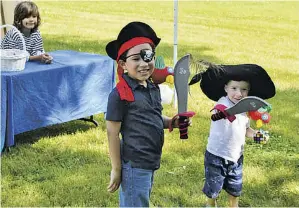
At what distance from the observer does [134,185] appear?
2.82m

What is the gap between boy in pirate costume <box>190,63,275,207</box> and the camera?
3191 millimetres

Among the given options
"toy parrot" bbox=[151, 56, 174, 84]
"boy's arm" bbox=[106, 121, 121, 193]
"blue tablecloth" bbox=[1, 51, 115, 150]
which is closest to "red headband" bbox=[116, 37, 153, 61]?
"boy's arm" bbox=[106, 121, 121, 193]

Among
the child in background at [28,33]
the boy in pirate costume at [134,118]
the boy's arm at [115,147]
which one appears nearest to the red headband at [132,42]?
the boy in pirate costume at [134,118]

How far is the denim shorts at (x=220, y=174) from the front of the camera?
330 cm

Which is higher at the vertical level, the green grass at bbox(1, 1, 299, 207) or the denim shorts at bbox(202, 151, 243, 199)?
the denim shorts at bbox(202, 151, 243, 199)

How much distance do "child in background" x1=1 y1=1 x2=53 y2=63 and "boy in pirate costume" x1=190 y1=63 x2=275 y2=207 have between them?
7.72ft

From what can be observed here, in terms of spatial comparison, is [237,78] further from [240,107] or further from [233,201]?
[233,201]

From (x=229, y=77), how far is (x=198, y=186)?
1.27 m

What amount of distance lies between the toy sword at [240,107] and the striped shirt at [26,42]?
2.70 m

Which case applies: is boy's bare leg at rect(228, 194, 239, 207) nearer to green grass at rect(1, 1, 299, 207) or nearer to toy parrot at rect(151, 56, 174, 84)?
green grass at rect(1, 1, 299, 207)

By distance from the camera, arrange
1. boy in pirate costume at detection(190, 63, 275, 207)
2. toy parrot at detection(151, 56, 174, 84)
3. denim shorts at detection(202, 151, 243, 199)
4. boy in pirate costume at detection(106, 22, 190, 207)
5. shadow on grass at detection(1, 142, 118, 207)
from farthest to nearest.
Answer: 1. shadow on grass at detection(1, 142, 118, 207)
2. toy parrot at detection(151, 56, 174, 84)
3. denim shorts at detection(202, 151, 243, 199)
4. boy in pirate costume at detection(190, 63, 275, 207)
5. boy in pirate costume at detection(106, 22, 190, 207)

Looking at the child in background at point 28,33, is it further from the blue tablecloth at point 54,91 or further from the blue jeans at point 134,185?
the blue jeans at point 134,185

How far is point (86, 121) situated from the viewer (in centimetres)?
580

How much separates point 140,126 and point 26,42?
111 inches
